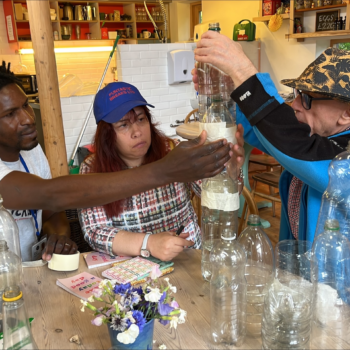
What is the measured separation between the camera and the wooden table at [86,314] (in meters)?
0.99

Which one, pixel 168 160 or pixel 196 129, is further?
pixel 196 129

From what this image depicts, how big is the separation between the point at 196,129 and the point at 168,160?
2.43m

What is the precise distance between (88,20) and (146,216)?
654cm

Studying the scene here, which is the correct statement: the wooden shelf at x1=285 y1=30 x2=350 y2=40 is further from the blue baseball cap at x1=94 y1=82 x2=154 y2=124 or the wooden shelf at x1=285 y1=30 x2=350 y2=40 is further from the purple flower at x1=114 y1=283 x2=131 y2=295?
the purple flower at x1=114 y1=283 x2=131 y2=295

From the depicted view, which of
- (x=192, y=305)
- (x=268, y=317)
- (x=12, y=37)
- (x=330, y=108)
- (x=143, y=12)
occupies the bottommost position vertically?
(x=192, y=305)

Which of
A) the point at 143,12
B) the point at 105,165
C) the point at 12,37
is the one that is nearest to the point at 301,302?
the point at 105,165

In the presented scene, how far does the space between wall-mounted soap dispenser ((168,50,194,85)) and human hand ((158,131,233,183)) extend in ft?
11.2

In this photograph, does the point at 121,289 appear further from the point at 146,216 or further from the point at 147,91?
the point at 147,91

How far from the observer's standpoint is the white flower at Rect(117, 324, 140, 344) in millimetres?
796

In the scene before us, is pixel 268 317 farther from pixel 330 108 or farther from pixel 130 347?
pixel 330 108

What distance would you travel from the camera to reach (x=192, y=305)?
1.14m

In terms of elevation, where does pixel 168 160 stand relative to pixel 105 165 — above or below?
above

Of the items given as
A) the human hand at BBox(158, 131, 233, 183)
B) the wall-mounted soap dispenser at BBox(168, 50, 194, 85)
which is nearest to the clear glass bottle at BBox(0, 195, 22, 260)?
the human hand at BBox(158, 131, 233, 183)

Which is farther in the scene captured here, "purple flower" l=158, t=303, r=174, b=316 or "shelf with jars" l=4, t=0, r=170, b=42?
"shelf with jars" l=4, t=0, r=170, b=42
